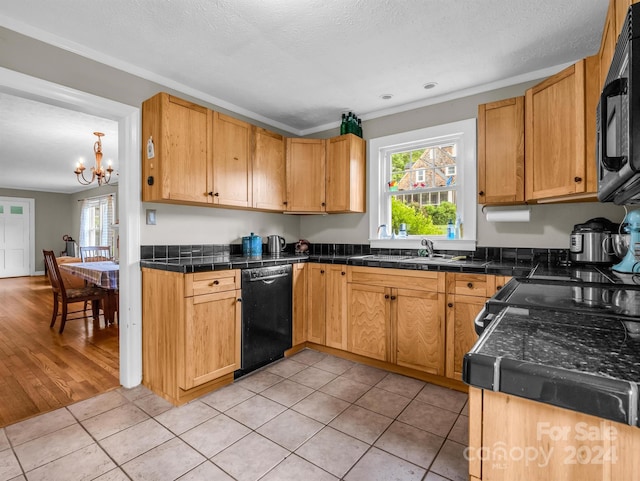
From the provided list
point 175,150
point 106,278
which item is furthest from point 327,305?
point 106,278

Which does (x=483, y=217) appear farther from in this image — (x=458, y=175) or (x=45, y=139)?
(x=45, y=139)

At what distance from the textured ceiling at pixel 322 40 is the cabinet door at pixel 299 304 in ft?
5.36

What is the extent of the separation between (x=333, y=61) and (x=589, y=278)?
208 centimetres

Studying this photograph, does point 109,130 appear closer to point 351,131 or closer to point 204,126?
point 204,126

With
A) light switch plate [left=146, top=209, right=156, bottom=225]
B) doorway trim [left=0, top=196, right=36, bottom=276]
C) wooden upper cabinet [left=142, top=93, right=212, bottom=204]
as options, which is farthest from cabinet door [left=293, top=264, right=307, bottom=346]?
doorway trim [left=0, top=196, right=36, bottom=276]

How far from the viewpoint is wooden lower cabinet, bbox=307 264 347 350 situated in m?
2.99

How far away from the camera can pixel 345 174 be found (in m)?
3.33

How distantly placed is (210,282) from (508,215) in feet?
7.51

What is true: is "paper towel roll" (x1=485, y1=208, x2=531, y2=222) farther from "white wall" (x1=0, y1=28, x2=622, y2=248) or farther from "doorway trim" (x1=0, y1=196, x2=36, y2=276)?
"doorway trim" (x1=0, y1=196, x2=36, y2=276)

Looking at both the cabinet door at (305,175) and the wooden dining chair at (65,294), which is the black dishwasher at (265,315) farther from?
the wooden dining chair at (65,294)

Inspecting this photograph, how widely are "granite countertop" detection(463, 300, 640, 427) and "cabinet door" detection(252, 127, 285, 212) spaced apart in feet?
8.81

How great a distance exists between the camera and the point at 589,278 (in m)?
1.61

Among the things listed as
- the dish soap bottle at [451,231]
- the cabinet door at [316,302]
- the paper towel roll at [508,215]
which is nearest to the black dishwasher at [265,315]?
the cabinet door at [316,302]

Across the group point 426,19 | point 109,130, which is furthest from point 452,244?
point 109,130
